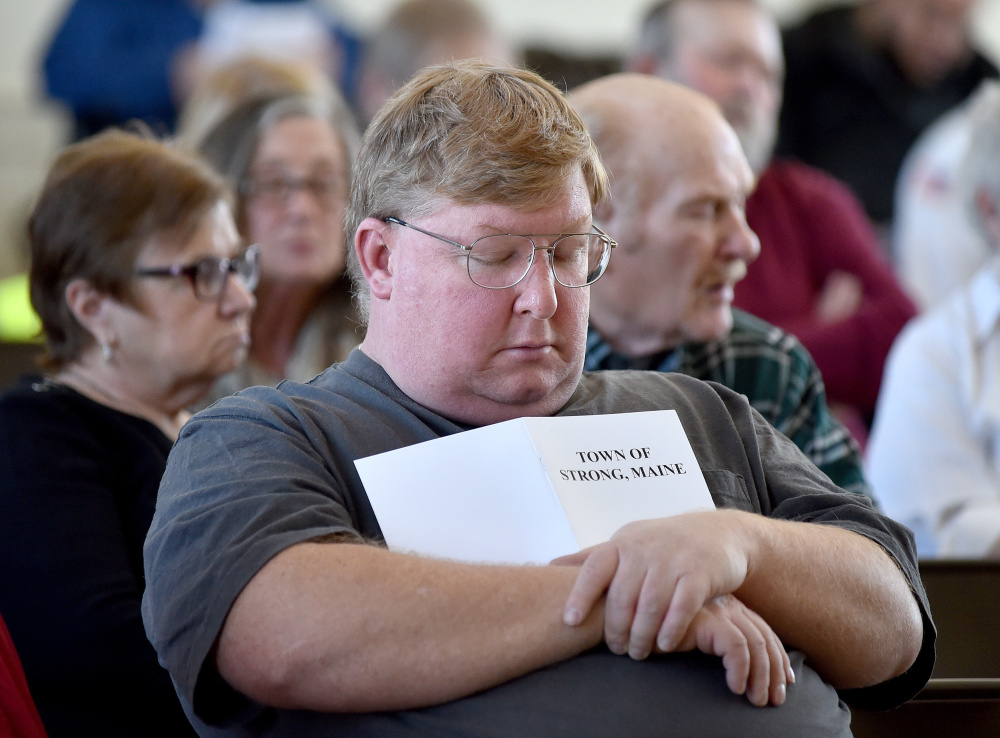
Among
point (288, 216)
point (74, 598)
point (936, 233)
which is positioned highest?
point (288, 216)

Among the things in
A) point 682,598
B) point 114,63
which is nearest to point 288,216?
point 682,598

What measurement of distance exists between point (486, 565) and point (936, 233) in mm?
3266

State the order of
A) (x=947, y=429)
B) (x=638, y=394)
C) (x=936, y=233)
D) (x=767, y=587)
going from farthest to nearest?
(x=936, y=233), (x=947, y=429), (x=638, y=394), (x=767, y=587)

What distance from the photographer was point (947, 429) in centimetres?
249

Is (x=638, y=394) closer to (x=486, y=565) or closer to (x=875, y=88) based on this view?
(x=486, y=565)

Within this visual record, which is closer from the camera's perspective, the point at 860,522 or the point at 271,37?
the point at 860,522

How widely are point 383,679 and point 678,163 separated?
4.35 ft

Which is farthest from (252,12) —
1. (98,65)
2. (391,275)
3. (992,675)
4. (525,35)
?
(992,675)

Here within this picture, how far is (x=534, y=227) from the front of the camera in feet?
4.43

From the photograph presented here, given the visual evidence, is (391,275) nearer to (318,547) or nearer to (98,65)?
(318,547)

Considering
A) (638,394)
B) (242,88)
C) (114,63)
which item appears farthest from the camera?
(114,63)

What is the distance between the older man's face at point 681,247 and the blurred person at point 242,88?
1.10 metres

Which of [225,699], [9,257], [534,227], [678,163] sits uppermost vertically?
[534,227]

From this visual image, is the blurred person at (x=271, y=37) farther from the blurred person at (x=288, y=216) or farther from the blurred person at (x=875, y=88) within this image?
the blurred person at (x=875, y=88)
